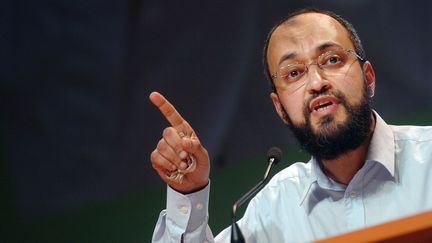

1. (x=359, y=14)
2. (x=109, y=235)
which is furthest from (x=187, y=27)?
(x=109, y=235)

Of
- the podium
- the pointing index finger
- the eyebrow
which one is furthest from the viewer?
the eyebrow

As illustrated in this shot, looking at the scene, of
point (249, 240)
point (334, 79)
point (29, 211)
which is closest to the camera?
point (334, 79)

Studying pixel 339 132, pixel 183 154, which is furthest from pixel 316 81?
pixel 183 154

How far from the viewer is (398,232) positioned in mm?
963

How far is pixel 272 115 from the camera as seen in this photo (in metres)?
2.56

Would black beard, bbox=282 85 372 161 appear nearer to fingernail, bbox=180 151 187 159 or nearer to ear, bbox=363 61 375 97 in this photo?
ear, bbox=363 61 375 97

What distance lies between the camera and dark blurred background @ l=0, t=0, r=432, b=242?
2480mm

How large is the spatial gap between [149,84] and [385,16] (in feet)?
3.10

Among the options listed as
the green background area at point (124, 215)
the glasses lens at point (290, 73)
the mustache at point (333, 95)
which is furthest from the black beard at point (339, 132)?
the green background area at point (124, 215)

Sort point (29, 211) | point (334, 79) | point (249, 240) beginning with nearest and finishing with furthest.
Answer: point (334, 79) < point (249, 240) < point (29, 211)

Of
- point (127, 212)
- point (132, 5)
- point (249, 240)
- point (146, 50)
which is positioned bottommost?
point (249, 240)

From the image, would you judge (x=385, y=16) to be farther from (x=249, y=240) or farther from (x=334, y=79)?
(x=249, y=240)

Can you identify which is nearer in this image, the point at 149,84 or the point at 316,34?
the point at 316,34

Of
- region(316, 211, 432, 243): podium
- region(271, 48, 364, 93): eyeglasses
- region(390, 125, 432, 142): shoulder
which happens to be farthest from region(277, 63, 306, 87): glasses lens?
region(316, 211, 432, 243): podium
